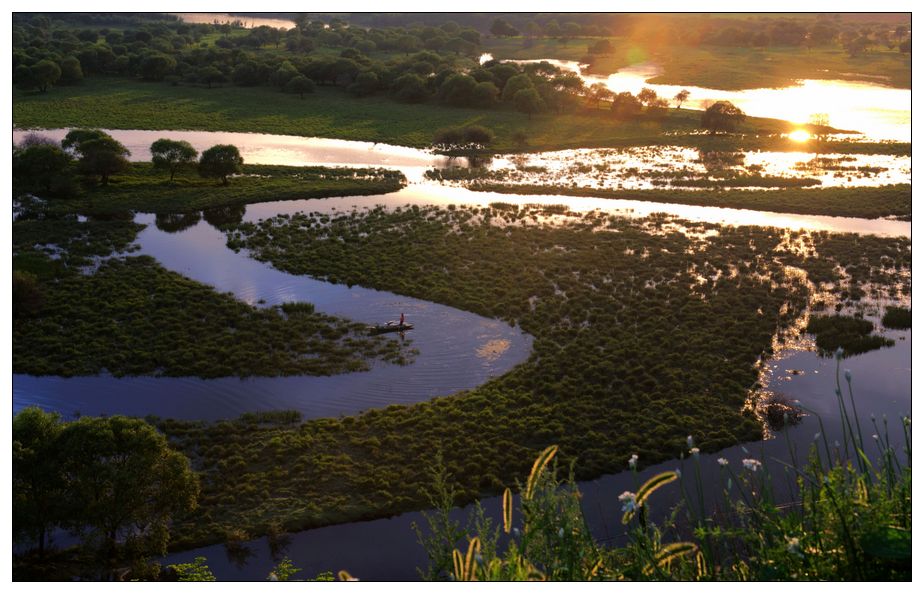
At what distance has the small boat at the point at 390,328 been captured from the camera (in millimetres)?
35625

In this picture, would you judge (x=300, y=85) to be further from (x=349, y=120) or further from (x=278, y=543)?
(x=278, y=543)

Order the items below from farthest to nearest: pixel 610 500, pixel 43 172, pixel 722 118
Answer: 1. pixel 722 118
2. pixel 43 172
3. pixel 610 500

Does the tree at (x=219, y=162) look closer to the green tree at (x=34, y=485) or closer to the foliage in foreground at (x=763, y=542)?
the green tree at (x=34, y=485)

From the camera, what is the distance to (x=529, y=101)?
9056 cm

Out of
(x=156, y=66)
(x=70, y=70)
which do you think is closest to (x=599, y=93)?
(x=156, y=66)

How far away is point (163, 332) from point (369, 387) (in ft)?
35.3

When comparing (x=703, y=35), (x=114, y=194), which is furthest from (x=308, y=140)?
(x=703, y=35)

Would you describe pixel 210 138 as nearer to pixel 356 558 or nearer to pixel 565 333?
pixel 565 333

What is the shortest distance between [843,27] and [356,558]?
189 metres

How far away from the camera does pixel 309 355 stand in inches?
1321

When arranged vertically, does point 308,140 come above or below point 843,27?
below

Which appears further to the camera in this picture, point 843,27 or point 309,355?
point 843,27

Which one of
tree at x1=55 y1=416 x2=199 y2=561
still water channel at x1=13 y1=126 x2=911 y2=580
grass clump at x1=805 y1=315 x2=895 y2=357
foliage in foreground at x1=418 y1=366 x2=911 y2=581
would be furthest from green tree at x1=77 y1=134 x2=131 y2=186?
foliage in foreground at x1=418 y1=366 x2=911 y2=581

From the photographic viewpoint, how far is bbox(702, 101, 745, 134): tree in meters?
85.1
